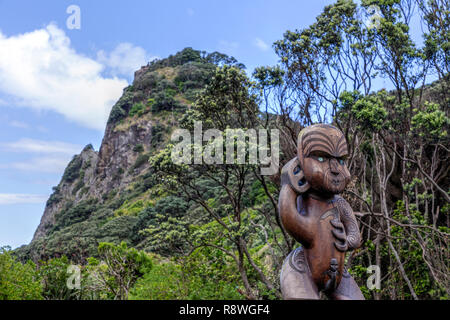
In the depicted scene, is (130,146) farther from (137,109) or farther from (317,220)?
(317,220)

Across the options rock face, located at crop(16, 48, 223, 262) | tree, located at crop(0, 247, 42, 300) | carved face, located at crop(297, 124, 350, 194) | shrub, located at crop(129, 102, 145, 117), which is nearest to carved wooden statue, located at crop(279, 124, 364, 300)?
carved face, located at crop(297, 124, 350, 194)

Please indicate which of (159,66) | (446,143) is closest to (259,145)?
(446,143)

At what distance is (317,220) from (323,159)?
64 centimetres

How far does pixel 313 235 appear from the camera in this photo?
3.66 meters

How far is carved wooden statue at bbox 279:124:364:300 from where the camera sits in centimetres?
363

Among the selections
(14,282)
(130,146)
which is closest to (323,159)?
(14,282)

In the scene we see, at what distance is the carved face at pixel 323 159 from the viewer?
11.9ft

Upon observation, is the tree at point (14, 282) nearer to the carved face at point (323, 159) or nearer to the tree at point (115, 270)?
the tree at point (115, 270)

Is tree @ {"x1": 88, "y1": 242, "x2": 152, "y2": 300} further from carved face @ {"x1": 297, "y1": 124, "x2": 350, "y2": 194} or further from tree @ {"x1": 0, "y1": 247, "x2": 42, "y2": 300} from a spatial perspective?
carved face @ {"x1": 297, "y1": 124, "x2": 350, "y2": 194}

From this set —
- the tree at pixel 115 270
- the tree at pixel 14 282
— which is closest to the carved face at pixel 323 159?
the tree at pixel 14 282

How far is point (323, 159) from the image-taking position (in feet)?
12.2

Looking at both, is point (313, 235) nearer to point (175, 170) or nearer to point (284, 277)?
point (284, 277)

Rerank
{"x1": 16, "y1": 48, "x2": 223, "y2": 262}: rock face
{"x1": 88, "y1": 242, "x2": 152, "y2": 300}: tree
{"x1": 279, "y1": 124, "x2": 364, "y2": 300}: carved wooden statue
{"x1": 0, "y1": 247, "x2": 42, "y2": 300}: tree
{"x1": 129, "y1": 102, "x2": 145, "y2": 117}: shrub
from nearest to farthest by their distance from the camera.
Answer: {"x1": 279, "y1": 124, "x2": 364, "y2": 300}: carved wooden statue < {"x1": 0, "y1": 247, "x2": 42, "y2": 300}: tree < {"x1": 88, "y1": 242, "x2": 152, "y2": 300}: tree < {"x1": 16, "y1": 48, "x2": 223, "y2": 262}: rock face < {"x1": 129, "y1": 102, "x2": 145, "y2": 117}: shrub

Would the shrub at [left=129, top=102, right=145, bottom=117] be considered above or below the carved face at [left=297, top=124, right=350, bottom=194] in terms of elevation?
above
